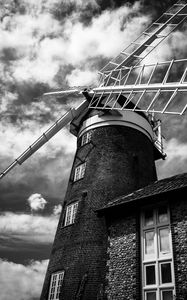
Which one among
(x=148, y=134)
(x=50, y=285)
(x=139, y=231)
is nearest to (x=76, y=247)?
(x=50, y=285)

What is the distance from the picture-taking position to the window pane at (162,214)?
14.1 m

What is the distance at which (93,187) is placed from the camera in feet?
62.2

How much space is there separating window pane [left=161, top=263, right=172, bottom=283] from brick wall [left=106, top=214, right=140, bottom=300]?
1.10m

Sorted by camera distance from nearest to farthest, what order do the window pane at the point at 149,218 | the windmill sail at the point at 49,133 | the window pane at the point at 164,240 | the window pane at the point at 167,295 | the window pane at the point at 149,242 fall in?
the window pane at the point at 167,295
the window pane at the point at 164,240
the window pane at the point at 149,242
the window pane at the point at 149,218
the windmill sail at the point at 49,133

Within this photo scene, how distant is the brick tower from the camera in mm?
15836

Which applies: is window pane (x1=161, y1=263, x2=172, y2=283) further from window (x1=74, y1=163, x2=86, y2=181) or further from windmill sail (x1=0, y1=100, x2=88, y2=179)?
windmill sail (x1=0, y1=100, x2=88, y2=179)

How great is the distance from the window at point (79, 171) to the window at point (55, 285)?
6180 mm

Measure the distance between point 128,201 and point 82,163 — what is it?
21.7 ft

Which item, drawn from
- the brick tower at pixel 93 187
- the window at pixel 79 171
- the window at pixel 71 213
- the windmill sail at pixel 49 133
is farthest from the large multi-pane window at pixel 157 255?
the windmill sail at pixel 49 133

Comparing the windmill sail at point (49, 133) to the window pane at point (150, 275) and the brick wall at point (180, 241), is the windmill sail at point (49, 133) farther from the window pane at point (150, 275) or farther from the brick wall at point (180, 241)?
the window pane at point (150, 275)

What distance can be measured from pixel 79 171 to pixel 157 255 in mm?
8853

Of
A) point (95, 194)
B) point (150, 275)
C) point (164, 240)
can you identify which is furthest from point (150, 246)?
point (95, 194)

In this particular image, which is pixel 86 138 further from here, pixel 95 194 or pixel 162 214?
pixel 162 214

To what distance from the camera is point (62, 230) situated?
61.3 ft
